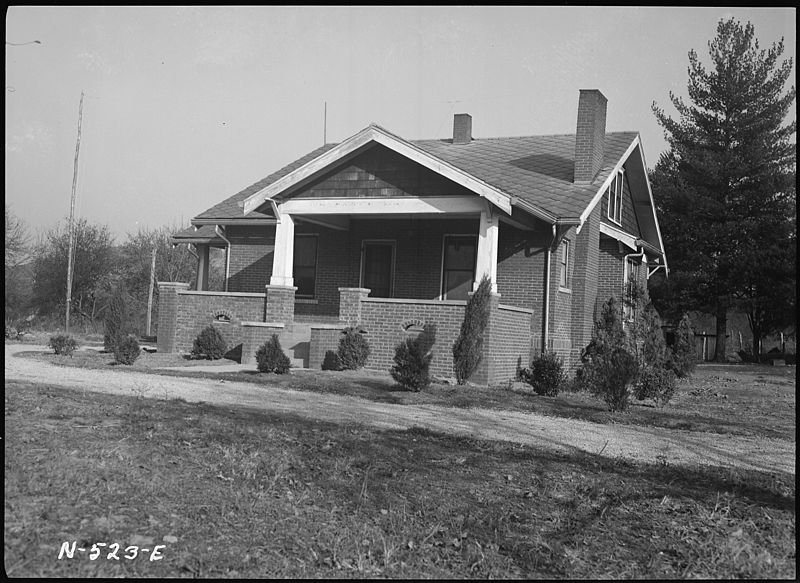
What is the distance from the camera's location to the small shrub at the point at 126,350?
592 inches

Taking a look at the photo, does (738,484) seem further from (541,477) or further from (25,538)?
(25,538)

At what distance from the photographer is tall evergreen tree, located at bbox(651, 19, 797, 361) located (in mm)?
31297

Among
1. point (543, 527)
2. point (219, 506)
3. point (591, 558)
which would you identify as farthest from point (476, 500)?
point (219, 506)

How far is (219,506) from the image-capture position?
16.3 feet

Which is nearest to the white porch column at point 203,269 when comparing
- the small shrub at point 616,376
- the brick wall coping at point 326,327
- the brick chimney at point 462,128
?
the brick chimney at point 462,128

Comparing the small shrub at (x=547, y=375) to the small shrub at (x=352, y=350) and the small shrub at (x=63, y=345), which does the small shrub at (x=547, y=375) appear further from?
the small shrub at (x=63, y=345)

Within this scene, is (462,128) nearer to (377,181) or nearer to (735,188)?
(377,181)

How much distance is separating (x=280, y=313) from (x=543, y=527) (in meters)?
13.6

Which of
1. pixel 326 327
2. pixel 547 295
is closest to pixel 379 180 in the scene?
pixel 326 327

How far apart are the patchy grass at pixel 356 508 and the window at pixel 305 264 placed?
46.5 feet

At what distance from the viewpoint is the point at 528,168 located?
21438 millimetres

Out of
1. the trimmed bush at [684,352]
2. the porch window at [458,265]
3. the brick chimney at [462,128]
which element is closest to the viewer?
the trimmed bush at [684,352]

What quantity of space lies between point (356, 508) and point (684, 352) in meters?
14.6

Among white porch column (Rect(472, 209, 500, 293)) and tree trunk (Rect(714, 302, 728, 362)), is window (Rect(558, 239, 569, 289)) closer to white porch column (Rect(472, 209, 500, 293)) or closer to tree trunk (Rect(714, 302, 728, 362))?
white porch column (Rect(472, 209, 500, 293))
